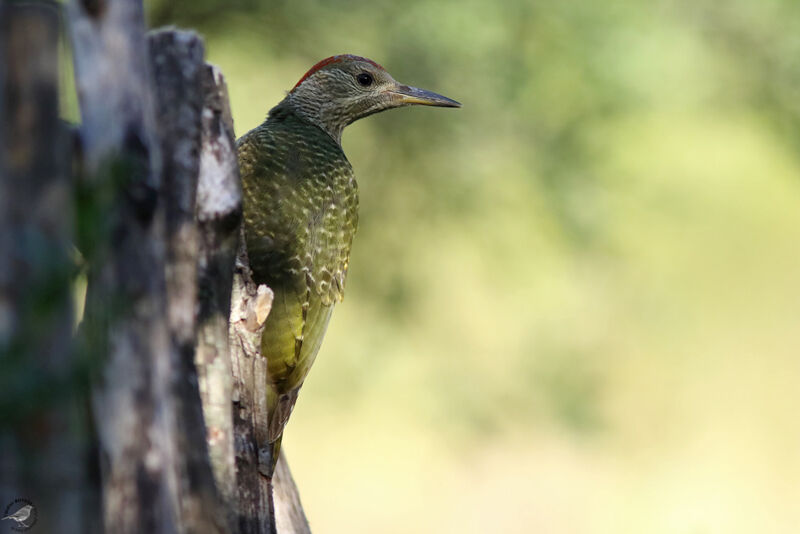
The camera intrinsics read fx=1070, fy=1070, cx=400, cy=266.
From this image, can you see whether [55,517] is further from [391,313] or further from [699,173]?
[699,173]

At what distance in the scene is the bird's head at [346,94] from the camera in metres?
4.48

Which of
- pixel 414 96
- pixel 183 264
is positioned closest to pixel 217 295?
pixel 183 264

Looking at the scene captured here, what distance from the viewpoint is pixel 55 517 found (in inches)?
72.1

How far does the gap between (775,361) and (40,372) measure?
12.0m

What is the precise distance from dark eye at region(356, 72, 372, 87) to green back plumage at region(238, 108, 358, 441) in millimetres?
916

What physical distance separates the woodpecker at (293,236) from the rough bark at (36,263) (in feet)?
4.60

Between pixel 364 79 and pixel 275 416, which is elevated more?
pixel 364 79

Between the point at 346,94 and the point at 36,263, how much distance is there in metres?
3.05

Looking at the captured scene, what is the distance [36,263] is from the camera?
5.45 ft

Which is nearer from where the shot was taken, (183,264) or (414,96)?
(183,264)

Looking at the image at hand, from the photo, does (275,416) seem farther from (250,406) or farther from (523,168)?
(523,168)

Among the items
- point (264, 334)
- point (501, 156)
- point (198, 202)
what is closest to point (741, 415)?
point (501, 156)

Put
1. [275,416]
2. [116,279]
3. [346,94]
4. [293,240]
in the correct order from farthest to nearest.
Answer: [346,94]
[293,240]
[275,416]
[116,279]

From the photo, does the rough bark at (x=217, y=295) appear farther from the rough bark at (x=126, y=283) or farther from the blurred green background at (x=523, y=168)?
the blurred green background at (x=523, y=168)
